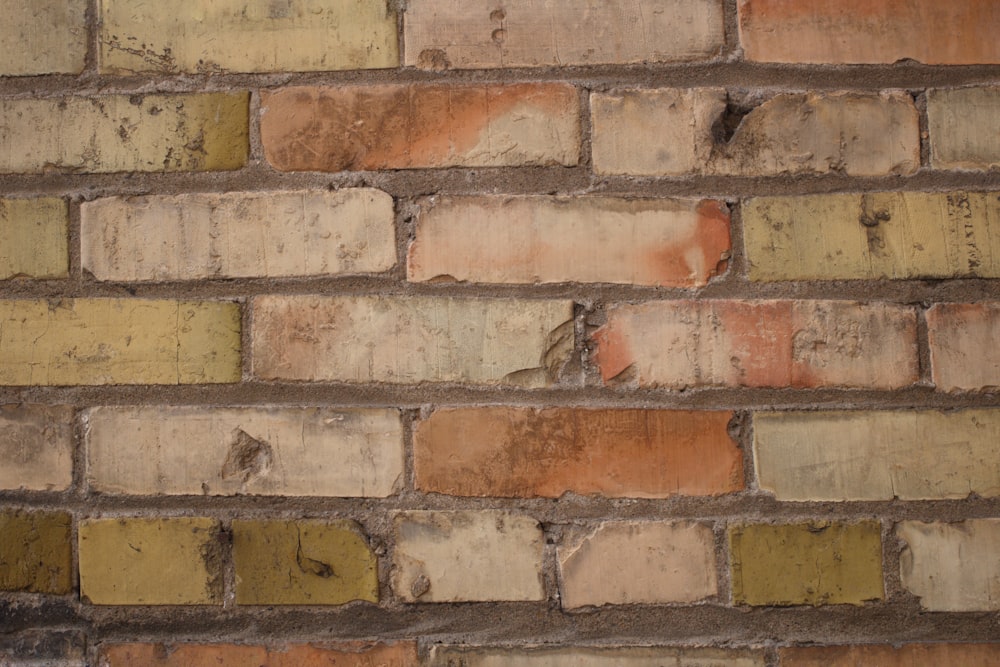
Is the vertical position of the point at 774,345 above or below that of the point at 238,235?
below

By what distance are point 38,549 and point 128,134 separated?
0.41 metres

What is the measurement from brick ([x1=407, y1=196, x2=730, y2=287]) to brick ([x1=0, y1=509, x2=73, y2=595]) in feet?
1.40

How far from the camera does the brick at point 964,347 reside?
0.66 metres

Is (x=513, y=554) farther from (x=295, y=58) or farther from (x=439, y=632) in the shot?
(x=295, y=58)

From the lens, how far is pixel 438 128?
26.7 inches

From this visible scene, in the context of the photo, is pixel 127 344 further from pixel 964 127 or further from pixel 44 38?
pixel 964 127

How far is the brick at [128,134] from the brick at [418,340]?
0.18m

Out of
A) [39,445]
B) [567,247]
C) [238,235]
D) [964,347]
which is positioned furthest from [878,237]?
[39,445]

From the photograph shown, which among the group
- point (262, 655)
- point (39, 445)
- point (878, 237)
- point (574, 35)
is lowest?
point (262, 655)

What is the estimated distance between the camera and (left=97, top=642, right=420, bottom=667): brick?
678 mm

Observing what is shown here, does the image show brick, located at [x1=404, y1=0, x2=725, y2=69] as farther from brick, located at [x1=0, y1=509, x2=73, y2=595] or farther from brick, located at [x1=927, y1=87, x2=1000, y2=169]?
brick, located at [x1=0, y1=509, x2=73, y2=595]

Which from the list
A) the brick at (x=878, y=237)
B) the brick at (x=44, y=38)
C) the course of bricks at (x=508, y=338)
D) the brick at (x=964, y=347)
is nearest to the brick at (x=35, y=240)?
the course of bricks at (x=508, y=338)

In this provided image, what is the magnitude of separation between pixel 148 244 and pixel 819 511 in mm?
690

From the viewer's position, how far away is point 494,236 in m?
0.67
